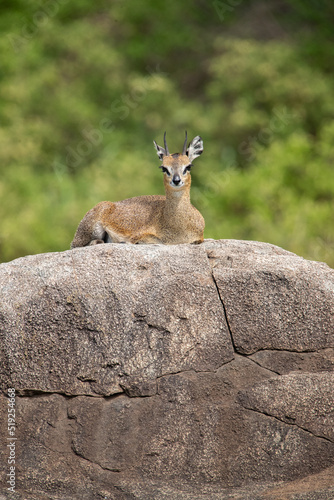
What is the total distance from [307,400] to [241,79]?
19.5 metres

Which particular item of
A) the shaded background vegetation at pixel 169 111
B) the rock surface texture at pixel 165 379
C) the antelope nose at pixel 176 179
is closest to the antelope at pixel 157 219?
the antelope nose at pixel 176 179

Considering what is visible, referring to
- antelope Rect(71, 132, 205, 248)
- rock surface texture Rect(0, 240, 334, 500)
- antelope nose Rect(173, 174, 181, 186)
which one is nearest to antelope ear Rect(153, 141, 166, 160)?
antelope Rect(71, 132, 205, 248)

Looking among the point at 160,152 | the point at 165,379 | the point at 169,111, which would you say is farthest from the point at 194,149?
the point at 169,111

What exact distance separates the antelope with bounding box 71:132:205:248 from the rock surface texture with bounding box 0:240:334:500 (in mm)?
1149

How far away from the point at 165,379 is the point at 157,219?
2.40 m

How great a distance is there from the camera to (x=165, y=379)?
24.8 feet

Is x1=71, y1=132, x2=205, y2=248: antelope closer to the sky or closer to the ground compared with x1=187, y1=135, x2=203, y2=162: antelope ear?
closer to the ground

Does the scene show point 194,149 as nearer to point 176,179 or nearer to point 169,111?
point 176,179

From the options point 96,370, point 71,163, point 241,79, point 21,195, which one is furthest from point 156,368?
point 241,79

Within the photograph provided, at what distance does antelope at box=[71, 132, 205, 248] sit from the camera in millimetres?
8938

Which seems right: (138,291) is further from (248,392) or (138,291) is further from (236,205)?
(236,205)

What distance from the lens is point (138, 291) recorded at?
770 centimetres

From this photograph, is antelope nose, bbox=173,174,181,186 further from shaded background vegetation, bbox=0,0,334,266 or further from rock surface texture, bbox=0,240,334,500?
shaded background vegetation, bbox=0,0,334,266

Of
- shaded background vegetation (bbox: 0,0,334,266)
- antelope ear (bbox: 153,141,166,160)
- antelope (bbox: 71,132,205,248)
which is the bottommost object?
antelope (bbox: 71,132,205,248)
